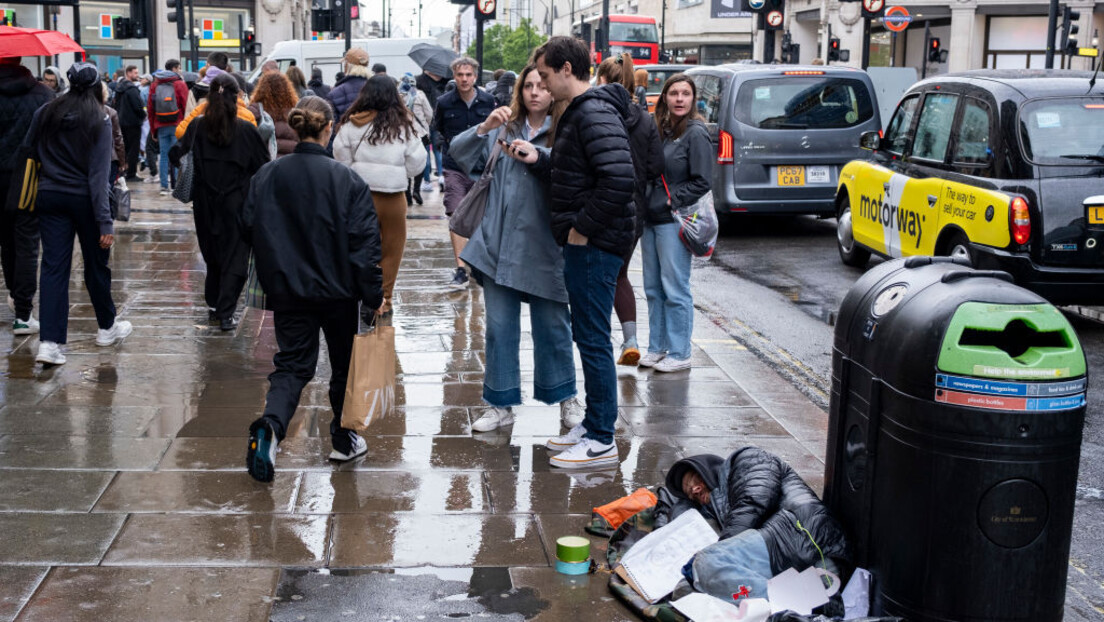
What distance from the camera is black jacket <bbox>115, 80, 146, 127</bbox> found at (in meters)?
18.2

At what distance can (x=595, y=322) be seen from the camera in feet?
18.2

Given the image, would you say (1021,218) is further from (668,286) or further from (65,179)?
(65,179)

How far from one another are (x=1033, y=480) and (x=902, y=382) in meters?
0.46

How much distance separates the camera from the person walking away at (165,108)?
17219 millimetres

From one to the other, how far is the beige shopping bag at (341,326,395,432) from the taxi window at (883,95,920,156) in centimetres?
619

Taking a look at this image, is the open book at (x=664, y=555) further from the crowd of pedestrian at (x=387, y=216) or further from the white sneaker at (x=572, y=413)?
the white sneaker at (x=572, y=413)

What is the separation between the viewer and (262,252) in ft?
17.7

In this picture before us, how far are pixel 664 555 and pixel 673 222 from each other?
3497mm

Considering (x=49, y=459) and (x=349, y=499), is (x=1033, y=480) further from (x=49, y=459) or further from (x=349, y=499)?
(x=49, y=459)

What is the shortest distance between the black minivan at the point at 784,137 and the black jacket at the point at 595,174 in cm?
828

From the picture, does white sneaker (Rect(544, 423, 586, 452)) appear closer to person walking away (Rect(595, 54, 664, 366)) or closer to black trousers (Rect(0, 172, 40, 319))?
person walking away (Rect(595, 54, 664, 366))

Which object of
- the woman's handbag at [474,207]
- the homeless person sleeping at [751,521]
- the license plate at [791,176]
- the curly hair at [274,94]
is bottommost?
the homeless person sleeping at [751,521]

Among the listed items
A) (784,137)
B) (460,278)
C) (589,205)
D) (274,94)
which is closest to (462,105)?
(460,278)

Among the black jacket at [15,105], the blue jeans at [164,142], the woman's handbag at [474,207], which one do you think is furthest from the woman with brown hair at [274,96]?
the blue jeans at [164,142]
